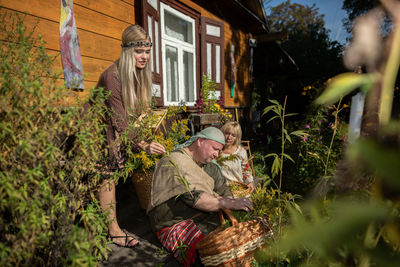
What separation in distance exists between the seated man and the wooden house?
1.11 meters

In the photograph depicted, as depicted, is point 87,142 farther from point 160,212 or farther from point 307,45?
point 307,45

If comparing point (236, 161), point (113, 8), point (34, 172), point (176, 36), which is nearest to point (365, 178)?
point (34, 172)

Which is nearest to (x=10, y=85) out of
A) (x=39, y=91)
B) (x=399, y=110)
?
(x=39, y=91)

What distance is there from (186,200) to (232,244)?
60cm

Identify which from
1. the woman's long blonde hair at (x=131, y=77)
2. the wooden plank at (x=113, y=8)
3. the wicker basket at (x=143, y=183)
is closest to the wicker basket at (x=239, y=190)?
the wicker basket at (x=143, y=183)

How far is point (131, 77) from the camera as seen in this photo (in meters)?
2.26

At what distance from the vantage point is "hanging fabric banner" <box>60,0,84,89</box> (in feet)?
8.81

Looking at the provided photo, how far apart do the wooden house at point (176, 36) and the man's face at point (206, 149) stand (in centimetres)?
118

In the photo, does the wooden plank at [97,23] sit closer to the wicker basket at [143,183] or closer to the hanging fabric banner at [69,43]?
the hanging fabric banner at [69,43]

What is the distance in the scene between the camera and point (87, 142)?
1.13 m

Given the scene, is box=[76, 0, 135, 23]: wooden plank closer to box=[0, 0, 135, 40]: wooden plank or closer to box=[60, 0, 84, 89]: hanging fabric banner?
box=[0, 0, 135, 40]: wooden plank

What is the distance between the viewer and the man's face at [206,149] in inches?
89.0

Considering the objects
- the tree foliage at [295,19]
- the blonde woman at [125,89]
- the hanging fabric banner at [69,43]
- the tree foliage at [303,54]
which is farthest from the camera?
the tree foliage at [295,19]

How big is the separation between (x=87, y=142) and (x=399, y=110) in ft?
3.67
